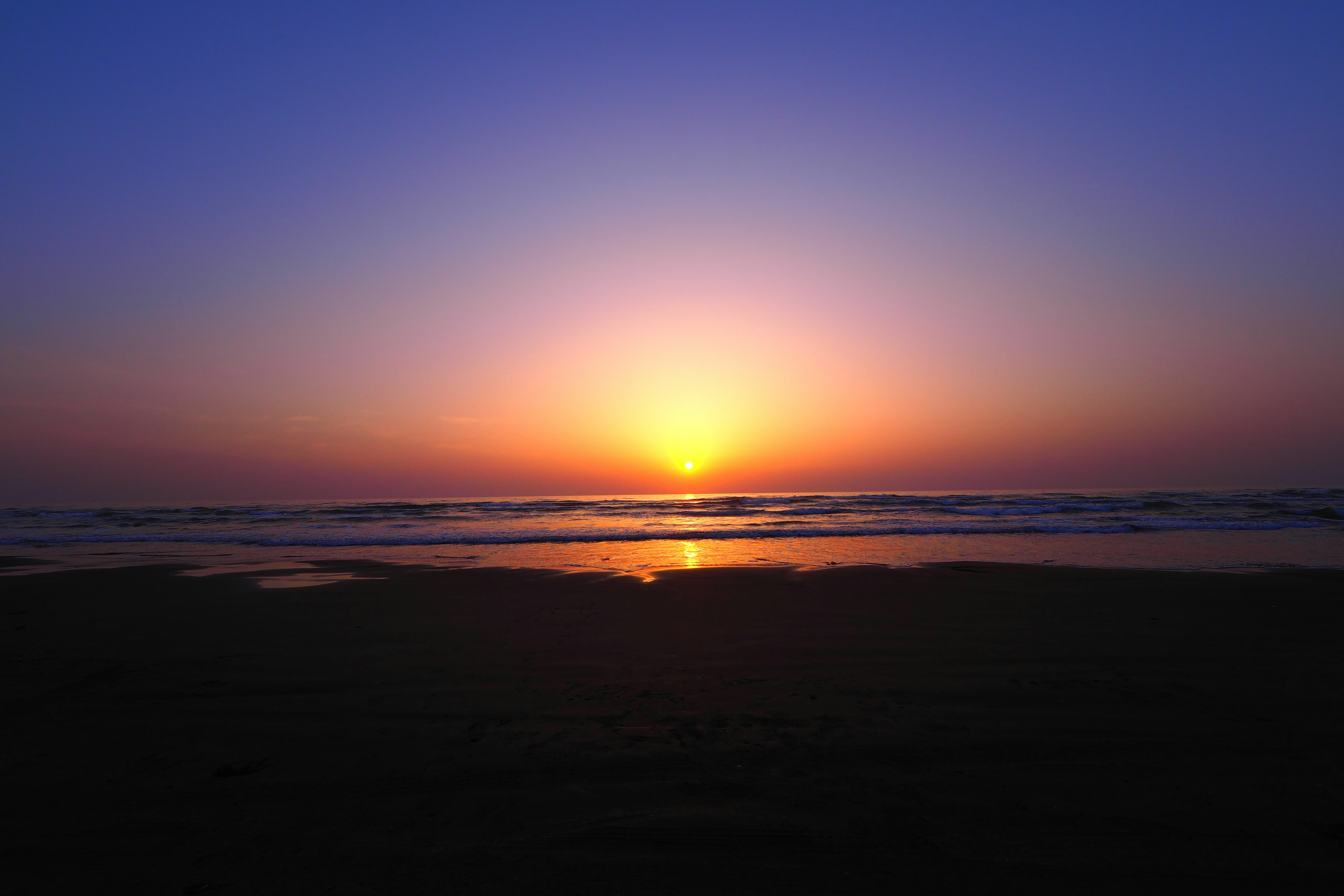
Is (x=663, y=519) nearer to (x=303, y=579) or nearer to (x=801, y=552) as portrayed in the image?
(x=801, y=552)

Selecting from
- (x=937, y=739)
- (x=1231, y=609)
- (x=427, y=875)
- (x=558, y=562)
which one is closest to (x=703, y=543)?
(x=558, y=562)

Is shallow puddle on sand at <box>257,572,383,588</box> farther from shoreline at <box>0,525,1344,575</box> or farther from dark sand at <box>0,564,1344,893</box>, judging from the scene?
dark sand at <box>0,564,1344,893</box>

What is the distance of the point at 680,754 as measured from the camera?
4273 millimetres

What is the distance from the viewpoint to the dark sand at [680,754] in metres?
3.07

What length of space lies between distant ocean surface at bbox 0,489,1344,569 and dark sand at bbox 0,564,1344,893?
24.9 feet

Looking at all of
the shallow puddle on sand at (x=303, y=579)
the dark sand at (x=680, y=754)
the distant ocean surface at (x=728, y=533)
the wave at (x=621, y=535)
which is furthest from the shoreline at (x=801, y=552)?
the dark sand at (x=680, y=754)

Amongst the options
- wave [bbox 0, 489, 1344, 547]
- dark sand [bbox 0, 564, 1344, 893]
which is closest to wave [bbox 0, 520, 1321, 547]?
wave [bbox 0, 489, 1344, 547]

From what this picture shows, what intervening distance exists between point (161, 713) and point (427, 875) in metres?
3.76

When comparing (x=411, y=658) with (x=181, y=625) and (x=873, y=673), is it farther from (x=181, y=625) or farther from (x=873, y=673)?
(x=873, y=673)

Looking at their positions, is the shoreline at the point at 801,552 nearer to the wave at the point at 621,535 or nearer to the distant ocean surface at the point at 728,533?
the distant ocean surface at the point at 728,533

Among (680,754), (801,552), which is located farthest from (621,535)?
(680,754)

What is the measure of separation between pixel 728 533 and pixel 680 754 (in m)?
20.3

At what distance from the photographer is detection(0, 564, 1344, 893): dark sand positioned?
307 centimetres

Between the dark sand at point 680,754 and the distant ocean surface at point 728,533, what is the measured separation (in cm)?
758
